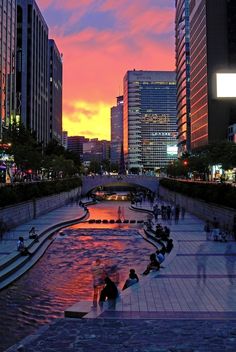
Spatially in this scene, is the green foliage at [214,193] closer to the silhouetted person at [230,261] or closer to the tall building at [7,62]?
the silhouetted person at [230,261]

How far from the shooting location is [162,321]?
45.0 feet

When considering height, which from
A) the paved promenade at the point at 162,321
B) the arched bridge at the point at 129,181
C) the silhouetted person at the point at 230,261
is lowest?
the silhouetted person at the point at 230,261

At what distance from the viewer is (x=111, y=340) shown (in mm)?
11914

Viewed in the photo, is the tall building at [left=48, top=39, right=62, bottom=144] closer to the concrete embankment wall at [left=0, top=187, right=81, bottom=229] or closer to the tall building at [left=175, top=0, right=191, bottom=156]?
the tall building at [left=175, top=0, right=191, bottom=156]

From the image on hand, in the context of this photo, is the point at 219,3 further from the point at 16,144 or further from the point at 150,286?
the point at 150,286

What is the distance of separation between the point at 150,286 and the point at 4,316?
6.30 m

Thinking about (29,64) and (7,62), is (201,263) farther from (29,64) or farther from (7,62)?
(29,64)

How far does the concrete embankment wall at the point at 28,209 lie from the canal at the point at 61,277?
16.3 ft

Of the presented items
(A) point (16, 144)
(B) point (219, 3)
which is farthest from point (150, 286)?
(B) point (219, 3)

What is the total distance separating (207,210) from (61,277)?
2740 cm

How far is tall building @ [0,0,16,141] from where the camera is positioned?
83.3m

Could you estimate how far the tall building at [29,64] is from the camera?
394 ft

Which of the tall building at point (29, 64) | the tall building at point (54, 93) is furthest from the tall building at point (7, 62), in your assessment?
the tall building at point (54, 93)

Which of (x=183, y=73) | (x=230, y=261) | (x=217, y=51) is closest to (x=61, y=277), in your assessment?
(x=230, y=261)
